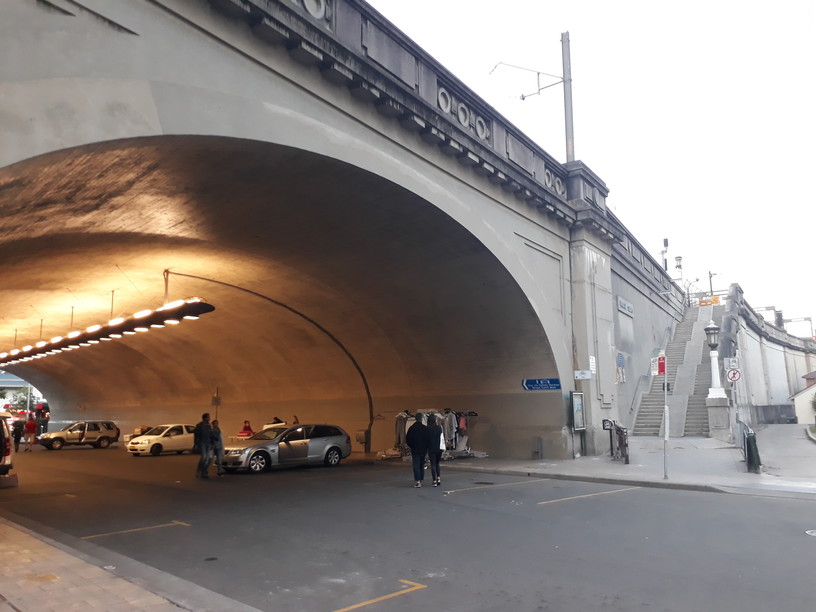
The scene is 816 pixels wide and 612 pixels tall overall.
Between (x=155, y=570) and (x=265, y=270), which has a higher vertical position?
(x=265, y=270)

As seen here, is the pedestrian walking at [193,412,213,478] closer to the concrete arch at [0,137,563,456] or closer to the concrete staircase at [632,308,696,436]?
the concrete arch at [0,137,563,456]

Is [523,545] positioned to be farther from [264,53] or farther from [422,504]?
[264,53]

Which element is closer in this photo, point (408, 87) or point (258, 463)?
point (408, 87)

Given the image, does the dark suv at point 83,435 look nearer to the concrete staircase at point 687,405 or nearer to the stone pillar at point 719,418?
the concrete staircase at point 687,405

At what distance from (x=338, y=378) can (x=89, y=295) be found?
9.66m

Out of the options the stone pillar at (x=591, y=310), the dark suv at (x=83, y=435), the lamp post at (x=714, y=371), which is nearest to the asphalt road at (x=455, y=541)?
the stone pillar at (x=591, y=310)

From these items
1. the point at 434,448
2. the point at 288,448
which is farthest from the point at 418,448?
the point at 288,448

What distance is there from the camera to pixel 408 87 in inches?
515

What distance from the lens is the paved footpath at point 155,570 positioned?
5.88 metres

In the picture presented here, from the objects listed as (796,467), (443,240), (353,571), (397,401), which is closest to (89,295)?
(397,401)

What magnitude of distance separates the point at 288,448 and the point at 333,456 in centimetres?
177

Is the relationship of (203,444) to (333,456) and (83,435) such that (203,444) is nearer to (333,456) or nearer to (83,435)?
(333,456)

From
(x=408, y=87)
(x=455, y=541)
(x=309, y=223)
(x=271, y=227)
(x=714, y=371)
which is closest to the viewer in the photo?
(x=455, y=541)

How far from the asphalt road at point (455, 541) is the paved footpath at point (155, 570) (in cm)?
43
